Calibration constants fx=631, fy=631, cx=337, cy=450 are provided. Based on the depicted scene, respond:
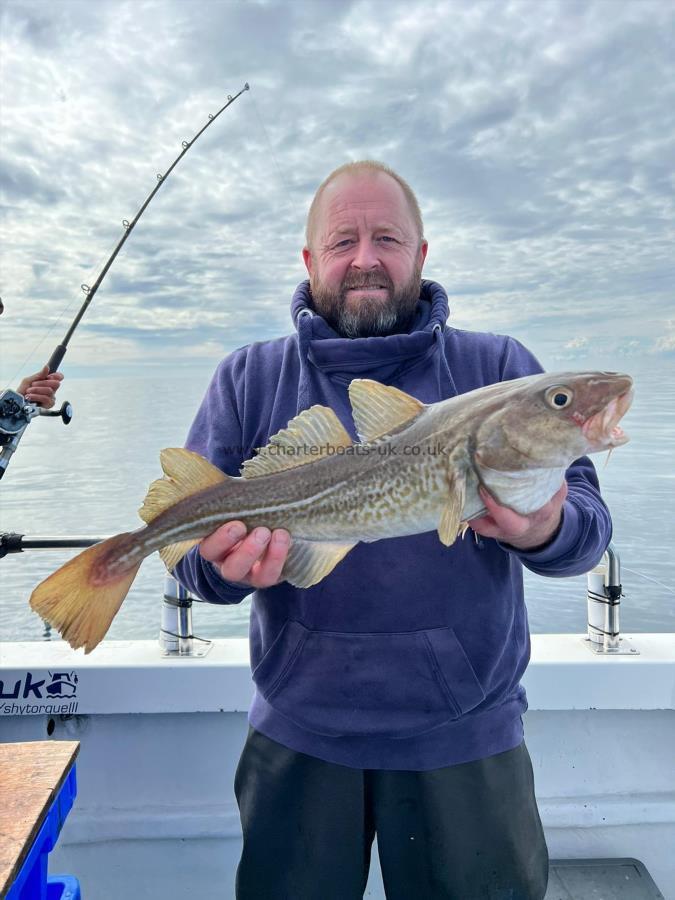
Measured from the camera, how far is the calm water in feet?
18.1

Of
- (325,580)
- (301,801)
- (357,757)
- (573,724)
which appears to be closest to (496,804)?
(357,757)

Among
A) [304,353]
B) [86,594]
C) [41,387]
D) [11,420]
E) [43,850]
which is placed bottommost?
[43,850]

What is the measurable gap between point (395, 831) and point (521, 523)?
1.25m

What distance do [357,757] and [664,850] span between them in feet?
7.56

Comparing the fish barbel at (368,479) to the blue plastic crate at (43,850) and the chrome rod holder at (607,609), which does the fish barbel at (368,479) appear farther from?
the chrome rod holder at (607,609)

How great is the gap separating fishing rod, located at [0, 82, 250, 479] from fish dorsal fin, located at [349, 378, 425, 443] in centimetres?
243

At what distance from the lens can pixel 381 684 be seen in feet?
7.33

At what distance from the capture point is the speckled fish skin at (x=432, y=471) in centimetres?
176

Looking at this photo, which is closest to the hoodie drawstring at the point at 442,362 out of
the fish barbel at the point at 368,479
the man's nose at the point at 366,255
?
the man's nose at the point at 366,255

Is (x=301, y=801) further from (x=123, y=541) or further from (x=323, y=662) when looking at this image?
(x=123, y=541)

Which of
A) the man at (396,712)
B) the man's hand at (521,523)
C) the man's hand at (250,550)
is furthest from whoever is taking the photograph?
the man at (396,712)

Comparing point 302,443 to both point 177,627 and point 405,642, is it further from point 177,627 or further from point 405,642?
point 177,627

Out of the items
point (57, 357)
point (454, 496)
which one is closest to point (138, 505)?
point (57, 357)

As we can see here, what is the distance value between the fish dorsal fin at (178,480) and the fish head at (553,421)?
2.92 feet
